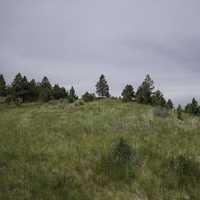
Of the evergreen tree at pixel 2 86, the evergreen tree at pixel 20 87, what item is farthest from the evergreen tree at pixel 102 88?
the evergreen tree at pixel 2 86

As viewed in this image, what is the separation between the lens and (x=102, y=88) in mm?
50219

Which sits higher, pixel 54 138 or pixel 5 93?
pixel 5 93

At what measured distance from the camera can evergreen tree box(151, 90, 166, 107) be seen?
44.6 m

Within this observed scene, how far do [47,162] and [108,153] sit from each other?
7.69 ft

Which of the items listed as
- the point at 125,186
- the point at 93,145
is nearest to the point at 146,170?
the point at 125,186

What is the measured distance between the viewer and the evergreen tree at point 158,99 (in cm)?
4465

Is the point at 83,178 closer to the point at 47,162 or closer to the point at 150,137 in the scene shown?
the point at 47,162

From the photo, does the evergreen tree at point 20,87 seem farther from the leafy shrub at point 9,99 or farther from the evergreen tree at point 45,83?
the evergreen tree at point 45,83

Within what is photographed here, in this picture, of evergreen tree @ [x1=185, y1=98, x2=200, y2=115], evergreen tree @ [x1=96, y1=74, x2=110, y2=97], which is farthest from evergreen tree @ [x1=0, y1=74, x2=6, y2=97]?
evergreen tree @ [x1=185, y1=98, x2=200, y2=115]

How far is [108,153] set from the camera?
8633mm

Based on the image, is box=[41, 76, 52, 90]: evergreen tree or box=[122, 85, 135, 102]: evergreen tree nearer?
box=[122, 85, 135, 102]: evergreen tree

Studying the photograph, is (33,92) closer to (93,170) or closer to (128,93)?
(128,93)

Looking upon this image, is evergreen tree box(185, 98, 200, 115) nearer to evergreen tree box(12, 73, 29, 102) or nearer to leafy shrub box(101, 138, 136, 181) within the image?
evergreen tree box(12, 73, 29, 102)

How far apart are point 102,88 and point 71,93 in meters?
8.08
